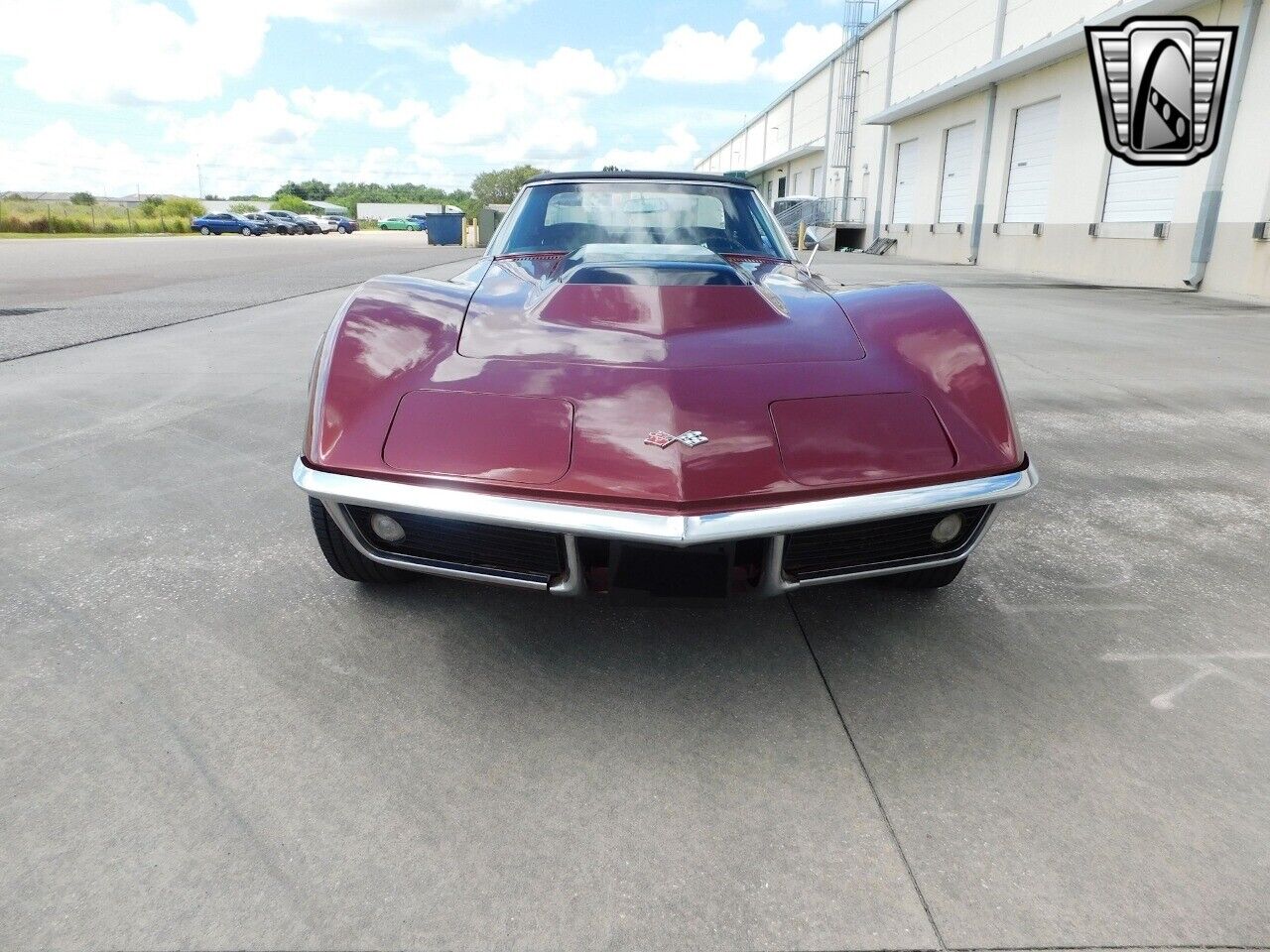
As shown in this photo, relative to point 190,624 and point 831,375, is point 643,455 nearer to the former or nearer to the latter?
point 831,375

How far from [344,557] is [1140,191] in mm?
15361

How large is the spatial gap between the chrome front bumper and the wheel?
0.30m

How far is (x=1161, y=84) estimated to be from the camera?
12734mm

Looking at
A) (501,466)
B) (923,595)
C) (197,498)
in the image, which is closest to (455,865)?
(501,466)

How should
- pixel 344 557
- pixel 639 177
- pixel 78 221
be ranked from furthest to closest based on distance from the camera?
pixel 78 221, pixel 639 177, pixel 344 557

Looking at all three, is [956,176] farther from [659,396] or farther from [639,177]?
[659,396]

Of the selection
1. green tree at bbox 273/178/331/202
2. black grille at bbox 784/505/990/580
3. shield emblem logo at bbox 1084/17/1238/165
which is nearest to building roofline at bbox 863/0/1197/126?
shield emblem logo at bbox 1084/17/1238/165

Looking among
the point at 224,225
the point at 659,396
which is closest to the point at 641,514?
the point at 659,396

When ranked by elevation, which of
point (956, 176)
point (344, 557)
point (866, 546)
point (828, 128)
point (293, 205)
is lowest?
point (344, 557)

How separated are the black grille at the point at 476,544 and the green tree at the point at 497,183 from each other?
91.2m

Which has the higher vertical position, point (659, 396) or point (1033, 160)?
point (1033, 160)

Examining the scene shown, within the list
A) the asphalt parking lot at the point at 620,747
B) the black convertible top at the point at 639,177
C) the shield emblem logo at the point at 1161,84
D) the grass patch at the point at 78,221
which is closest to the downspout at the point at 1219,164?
the shield emblem logo at the point at 1161,84

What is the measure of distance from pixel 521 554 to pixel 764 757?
66cm

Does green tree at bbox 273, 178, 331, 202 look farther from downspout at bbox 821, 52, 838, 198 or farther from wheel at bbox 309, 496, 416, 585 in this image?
wheel at bbox 309, 496, 416, 585
